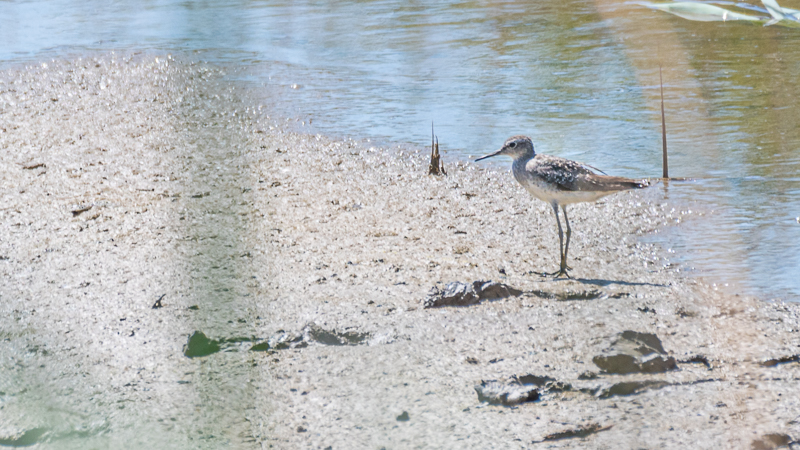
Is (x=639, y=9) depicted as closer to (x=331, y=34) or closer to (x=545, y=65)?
(x=545, y=65)

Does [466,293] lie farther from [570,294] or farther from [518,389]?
[518,389]

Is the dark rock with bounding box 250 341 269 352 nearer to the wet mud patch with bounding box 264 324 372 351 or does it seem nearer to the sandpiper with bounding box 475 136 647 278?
the wet mud patch with bounding box 264 324 372 351

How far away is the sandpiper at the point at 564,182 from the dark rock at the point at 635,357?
965 mm

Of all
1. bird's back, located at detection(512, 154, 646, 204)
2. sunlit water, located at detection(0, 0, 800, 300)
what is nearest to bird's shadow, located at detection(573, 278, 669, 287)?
sunlit water, located at detection(0, 0, 800, 300)

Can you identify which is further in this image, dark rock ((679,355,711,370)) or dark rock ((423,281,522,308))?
dark rock ((423,281,522,308))

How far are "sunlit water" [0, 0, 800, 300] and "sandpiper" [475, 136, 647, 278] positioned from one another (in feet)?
1.99

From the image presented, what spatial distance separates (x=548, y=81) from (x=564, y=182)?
4257mm

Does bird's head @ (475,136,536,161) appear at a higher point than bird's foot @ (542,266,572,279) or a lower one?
higher

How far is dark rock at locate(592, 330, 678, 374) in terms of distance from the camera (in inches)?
118

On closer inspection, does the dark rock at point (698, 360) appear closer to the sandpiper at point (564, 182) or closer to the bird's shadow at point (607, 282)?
the bird's shadow at point (607, 282)

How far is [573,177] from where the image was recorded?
4.13 meters

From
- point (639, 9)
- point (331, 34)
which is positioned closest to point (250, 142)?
point (331, 34)

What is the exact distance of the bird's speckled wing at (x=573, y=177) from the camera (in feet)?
13.3

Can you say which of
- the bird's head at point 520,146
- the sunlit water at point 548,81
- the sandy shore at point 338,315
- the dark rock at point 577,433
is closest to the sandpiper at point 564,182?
the bird's head at point 520,146
